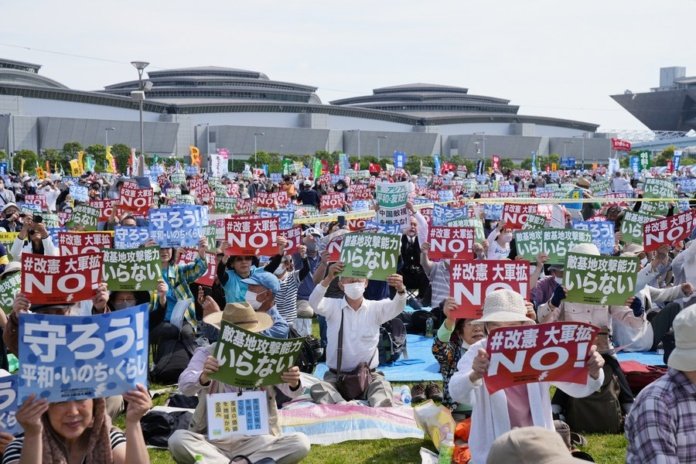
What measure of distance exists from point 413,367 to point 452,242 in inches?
60.1

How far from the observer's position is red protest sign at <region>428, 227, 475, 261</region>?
10.9 metres

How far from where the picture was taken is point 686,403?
3.87 metres

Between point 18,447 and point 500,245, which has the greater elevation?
point 500,245

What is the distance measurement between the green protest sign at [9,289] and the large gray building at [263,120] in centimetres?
7390

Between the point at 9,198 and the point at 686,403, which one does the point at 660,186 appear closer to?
the point at 9,198

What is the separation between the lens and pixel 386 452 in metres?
7.34

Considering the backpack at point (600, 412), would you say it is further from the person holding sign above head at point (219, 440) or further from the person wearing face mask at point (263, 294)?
the person holding sign above head at point (219, 440)

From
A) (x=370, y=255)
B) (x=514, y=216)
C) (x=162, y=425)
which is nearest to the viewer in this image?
(x=162, y=425)

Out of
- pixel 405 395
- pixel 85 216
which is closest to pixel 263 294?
pixel 405 395

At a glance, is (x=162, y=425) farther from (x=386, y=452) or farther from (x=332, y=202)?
(x=332, y=202)

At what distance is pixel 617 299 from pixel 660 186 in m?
10.7

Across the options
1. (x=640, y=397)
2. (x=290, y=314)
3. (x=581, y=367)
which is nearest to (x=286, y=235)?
(x=290, y=314)

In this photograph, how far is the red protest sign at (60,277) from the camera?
7.83m

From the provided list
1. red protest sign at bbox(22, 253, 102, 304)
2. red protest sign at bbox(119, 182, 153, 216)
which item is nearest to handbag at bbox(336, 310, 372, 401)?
red protest sign at bbox(22, 253, 102, 304)
